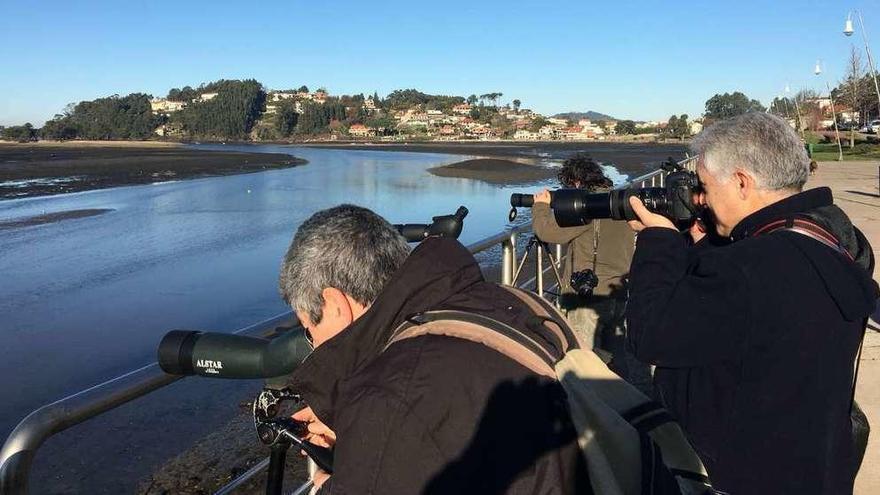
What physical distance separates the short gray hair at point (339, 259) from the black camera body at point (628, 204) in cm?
88

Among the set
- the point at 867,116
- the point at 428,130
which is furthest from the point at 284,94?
the point at 867,116

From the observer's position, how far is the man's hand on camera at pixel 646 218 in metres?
1.76

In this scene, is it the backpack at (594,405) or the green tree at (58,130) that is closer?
the backpack at (594,405)

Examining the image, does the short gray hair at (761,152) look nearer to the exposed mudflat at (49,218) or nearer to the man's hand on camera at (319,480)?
the man's hand on camera at (319,480)

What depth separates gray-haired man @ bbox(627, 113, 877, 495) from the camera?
4.85ft

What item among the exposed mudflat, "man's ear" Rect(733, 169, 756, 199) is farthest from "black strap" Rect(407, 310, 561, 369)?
the exposed mudflat

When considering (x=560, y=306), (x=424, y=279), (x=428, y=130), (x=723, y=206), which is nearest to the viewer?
(x=424, y=279)

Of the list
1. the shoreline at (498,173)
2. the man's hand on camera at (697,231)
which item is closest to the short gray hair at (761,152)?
the man's hand on camera at (697,231)

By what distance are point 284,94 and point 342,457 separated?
204551 mm

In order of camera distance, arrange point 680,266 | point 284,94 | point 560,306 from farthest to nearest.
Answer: point 284,94 → point 560,306 → point 680,266

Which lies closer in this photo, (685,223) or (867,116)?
(685,223)

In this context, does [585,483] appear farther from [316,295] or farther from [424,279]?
[316,295]

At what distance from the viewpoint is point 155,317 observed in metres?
8.68

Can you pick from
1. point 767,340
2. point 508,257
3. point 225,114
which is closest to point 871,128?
point 508,257
